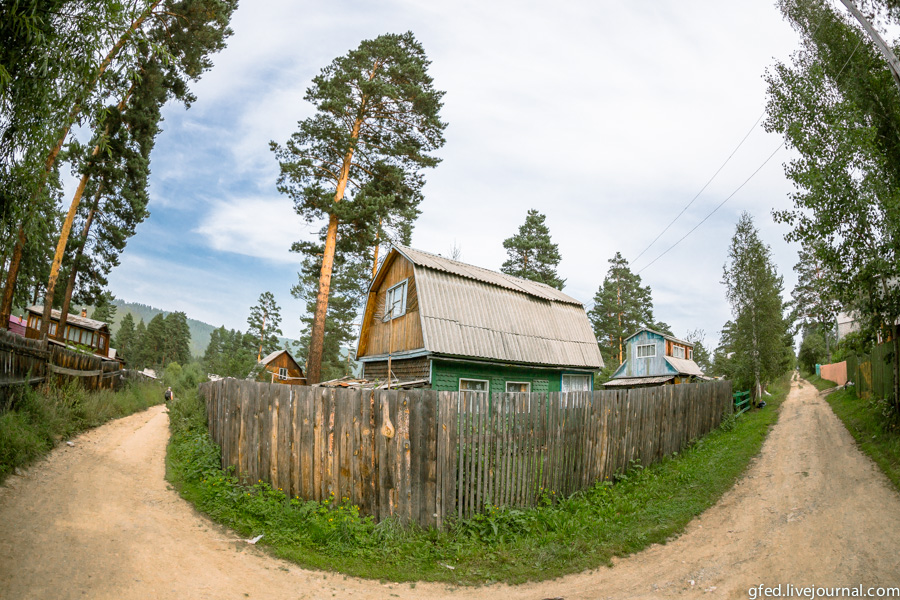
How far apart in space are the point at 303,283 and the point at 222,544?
39385 mm

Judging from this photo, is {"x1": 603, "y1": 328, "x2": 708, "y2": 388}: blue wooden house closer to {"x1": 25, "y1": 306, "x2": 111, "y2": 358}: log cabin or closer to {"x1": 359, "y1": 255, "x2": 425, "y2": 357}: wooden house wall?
{"x1": 359, "y1": 255, "x2": 425, "y2": 357}: wooden house wall

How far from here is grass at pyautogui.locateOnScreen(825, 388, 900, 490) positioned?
9.21m

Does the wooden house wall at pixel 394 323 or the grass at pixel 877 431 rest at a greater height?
the wooden house wall at pixel 394 323

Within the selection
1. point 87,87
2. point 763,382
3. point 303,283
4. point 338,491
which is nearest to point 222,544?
point 338,491

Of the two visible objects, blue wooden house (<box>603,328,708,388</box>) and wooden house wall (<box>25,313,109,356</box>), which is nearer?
blue wooden house (<box>603,328,708,388</box>)

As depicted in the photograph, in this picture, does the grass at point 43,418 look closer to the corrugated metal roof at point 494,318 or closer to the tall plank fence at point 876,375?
the corrugated metal roof at point 494,318

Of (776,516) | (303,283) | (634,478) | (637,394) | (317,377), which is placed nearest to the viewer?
(776,516)

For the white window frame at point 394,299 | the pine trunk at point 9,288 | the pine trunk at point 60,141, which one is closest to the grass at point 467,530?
the pine trunk at point 60,141

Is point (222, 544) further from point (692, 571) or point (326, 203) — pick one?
point (326, 203)

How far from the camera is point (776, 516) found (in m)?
7.00

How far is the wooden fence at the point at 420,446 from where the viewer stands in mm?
6188

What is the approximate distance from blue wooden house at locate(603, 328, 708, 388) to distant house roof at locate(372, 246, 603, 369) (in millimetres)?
13760

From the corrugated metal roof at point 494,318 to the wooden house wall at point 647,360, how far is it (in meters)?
14.2

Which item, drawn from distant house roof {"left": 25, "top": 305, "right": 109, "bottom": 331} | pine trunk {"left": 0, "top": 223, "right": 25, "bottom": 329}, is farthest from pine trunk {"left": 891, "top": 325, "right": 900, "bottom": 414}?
distant house roof {"left": 25, "top": 305, "right": 109, "bottom": 331}
